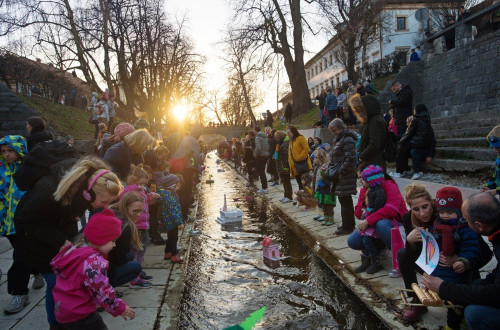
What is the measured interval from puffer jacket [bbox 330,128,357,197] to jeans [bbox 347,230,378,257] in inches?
55.9

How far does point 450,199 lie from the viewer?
2.99 m

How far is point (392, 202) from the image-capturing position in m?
4.36

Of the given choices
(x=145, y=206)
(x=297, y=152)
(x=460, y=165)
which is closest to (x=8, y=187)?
(x=145, y=206)

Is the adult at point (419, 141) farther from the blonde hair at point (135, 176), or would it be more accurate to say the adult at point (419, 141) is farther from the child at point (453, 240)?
the blonde hair at point (135, 176)

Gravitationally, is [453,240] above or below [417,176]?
above

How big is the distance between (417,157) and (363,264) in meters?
5.23

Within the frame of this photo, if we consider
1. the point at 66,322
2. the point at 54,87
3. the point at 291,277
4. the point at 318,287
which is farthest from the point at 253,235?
the point at 54,87

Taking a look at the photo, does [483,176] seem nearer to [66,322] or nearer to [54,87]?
[66,322]

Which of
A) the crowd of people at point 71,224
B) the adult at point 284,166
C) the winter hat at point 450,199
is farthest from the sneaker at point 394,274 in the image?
the adult at point 284,166

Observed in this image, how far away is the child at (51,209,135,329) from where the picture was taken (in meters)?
2.52

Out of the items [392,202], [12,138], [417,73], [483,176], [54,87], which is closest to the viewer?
[12,138]

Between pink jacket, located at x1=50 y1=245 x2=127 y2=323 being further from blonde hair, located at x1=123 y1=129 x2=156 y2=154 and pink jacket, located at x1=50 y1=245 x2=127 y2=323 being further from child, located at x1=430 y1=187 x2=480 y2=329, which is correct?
child, located at x1=430 y1=187 x2=480 y2=329

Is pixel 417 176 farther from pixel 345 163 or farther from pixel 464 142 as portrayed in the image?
pixel 345 163

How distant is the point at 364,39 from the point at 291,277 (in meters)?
21.9
